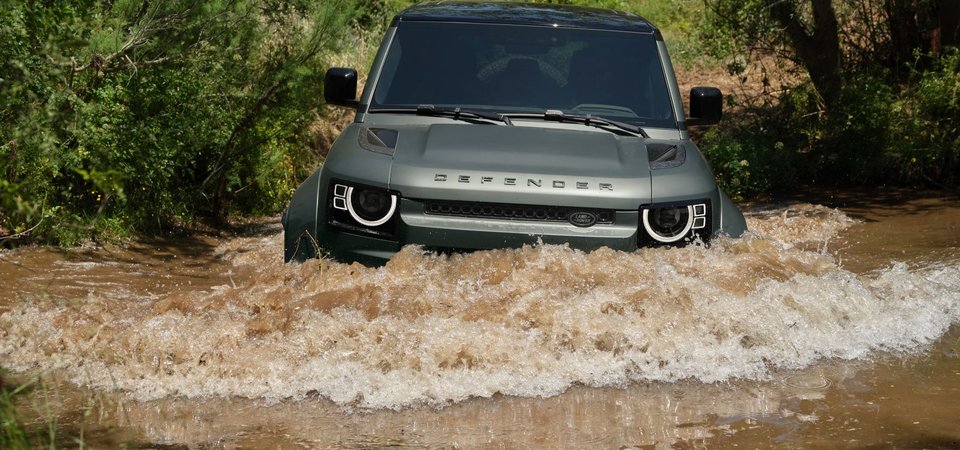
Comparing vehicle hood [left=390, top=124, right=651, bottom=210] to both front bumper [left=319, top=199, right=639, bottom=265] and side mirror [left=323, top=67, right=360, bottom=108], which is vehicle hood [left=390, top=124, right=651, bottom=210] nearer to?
front bumper [left=319, top=199, right=639, bottom=265]

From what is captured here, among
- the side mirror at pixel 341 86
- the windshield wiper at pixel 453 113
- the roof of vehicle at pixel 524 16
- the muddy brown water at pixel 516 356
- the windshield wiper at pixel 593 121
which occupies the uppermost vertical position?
the roof of vehicle at pixel 524 16

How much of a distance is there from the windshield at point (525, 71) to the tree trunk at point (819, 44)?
6313mm

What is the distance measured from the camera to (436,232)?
17.9ft

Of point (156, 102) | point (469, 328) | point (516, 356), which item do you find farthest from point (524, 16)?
point (156, 102)

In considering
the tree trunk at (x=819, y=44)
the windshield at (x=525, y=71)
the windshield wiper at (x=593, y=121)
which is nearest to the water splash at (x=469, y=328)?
the windshield wiper at (x=593, y=121)

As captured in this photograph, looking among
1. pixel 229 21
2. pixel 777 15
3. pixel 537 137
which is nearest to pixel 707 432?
pixel 537 137

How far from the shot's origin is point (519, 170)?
5.52 m

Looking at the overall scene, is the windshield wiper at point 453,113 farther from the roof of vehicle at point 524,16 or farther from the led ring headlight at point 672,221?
the led ring headlight at point 672,221

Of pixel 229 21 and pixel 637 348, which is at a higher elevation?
Result: pixel 229 21

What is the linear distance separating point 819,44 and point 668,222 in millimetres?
7897

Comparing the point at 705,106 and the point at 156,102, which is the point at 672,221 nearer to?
the point at 705,106

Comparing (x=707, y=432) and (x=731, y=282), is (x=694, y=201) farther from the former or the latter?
(x=707, y=432)

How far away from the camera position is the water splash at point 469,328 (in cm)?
505

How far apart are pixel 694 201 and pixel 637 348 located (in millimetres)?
774
